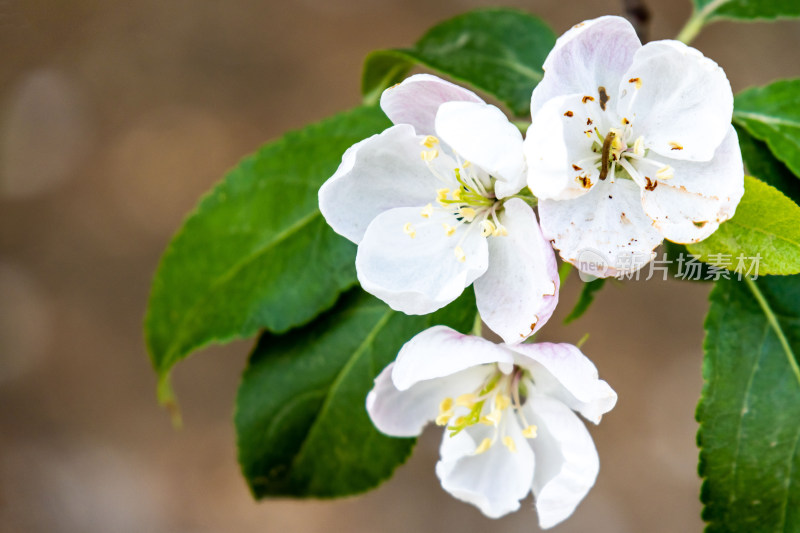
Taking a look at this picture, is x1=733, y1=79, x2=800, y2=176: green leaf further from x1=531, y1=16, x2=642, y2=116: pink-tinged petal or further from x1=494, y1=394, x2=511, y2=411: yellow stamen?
x1=494, y1=394, x2=511, y2=411: yellow stamen

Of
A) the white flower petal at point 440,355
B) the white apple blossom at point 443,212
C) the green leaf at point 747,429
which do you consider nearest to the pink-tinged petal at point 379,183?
the white apple blossom at point 443,212

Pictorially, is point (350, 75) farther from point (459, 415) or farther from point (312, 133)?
point (459, 415)

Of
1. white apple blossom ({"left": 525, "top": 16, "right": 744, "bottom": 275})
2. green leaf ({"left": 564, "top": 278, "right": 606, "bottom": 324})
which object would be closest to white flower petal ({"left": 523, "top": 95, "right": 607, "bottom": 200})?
white apple blossom ({"left": 525, "top": 16, "right": 744, "bottom": 275})

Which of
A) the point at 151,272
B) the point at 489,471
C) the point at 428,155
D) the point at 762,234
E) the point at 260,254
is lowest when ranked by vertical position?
the point at 151,272

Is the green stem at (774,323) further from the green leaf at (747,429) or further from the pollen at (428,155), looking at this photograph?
the pollen at (428,155)

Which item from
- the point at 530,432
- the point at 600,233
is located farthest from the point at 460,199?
the point at 530,432

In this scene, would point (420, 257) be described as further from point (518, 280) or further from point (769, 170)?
point (769, 170)
